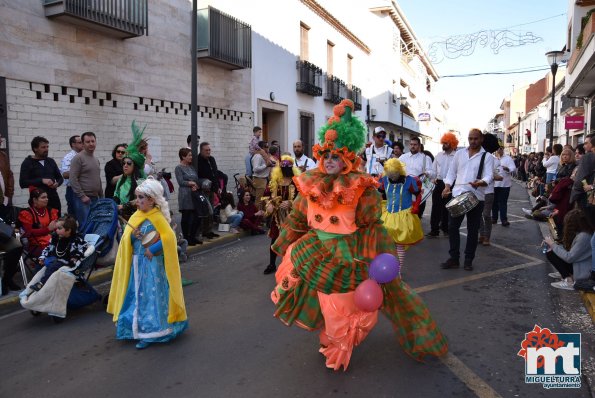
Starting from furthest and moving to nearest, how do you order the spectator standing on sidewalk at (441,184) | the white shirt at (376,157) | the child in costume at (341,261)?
1. the white shirt at (376,157)
2. the spectator standing on sidewalk at (441,184)
3. the child in costume at (341,261)

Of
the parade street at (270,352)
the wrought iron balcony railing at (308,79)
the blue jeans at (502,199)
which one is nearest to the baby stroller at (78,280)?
the parade street at (270,352)

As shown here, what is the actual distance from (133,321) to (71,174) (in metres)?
3.64

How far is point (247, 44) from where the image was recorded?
13727mm

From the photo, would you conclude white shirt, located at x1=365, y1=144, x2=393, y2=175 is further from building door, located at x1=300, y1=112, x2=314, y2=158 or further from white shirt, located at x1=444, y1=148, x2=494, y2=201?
building door, located at x1=300, y1=112, x2=314, y2=158

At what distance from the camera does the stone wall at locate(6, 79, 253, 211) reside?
806 centimetres

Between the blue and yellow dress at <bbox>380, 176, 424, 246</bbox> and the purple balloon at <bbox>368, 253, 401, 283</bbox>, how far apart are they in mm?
3202

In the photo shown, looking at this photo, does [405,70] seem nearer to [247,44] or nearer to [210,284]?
[247,44]

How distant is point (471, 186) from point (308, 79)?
11.8 meters

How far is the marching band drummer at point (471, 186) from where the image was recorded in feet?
22.2

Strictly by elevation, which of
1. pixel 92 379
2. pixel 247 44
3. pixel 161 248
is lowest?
pixel 92 379

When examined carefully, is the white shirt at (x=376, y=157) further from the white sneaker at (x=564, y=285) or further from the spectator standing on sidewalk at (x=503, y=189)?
the white sneaker at (x=564, y=285)

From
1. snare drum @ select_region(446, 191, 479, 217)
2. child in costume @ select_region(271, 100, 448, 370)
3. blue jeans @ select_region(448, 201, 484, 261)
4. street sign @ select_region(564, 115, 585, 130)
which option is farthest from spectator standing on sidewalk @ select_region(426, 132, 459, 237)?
street sign @ select_region(564, 115, 585, 130)

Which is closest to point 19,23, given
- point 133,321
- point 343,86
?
point 133,321

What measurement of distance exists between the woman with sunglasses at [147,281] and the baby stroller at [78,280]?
33.8 inches
